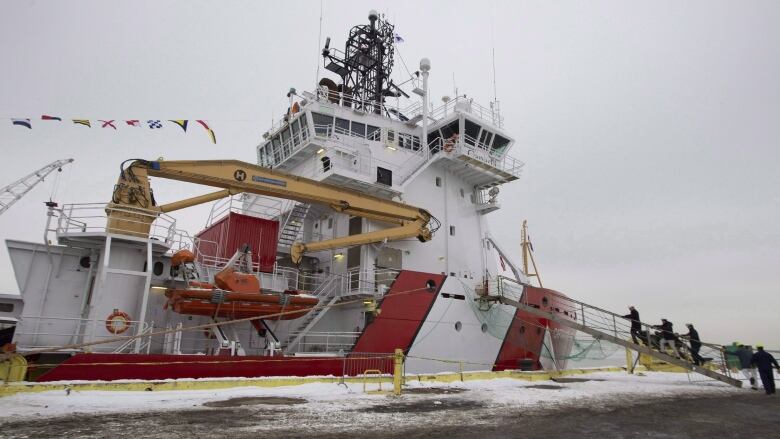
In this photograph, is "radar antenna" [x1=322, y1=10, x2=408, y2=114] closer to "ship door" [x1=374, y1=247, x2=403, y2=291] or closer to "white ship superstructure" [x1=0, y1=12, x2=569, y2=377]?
"white ship superstructure" [x1=0, y1=12, x2=569, y2=377]

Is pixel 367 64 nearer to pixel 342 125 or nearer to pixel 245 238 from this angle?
pixel 342 125

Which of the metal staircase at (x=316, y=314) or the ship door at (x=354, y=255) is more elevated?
the ship door at (x=354, y=255)

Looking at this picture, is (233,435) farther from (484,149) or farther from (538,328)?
(484,149)

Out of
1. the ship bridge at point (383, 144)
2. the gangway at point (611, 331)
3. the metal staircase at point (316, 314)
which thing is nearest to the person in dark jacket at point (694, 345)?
the gangway at point (611, 331)

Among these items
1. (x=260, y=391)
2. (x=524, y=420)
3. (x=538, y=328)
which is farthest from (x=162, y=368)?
(x=538, y=328)

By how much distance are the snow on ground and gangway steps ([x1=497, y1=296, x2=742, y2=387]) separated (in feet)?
1.01

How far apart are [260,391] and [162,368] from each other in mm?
1792

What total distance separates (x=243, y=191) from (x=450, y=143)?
7765mm

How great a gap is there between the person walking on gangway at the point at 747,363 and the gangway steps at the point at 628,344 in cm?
25

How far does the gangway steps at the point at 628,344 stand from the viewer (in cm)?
1098

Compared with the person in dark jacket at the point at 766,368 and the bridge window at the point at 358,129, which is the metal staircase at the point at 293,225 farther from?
the person in dark jacket at the point at 766,368

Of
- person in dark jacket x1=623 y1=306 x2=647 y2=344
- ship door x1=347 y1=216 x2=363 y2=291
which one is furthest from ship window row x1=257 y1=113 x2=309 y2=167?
person in dark jacket x1=623 y1=306 x2=647 y2=344

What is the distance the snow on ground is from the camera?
6.19 m

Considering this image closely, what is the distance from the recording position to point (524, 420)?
5.95 m
